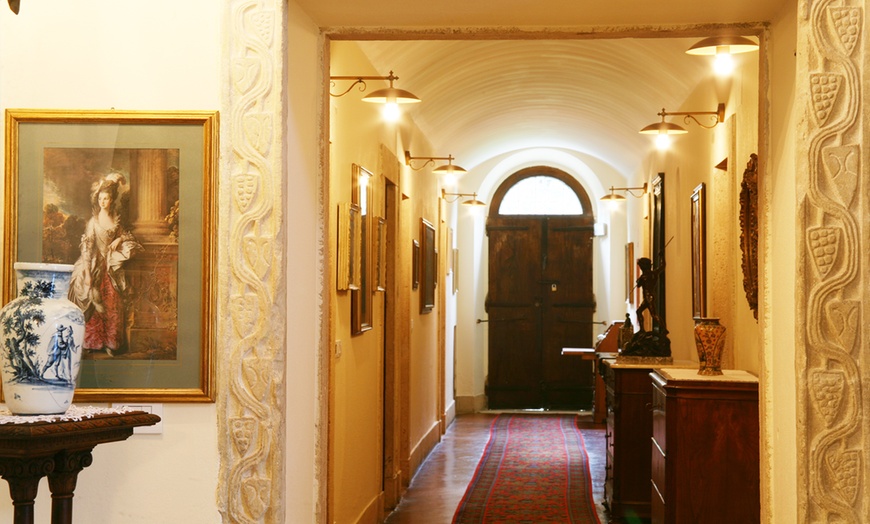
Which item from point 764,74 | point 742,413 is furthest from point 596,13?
point 742,413

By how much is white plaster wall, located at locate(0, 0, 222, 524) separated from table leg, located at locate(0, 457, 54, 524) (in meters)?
0.52

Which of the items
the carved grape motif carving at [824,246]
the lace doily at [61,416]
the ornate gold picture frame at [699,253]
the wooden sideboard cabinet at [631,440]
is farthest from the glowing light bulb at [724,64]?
the lace doily at [61,416]

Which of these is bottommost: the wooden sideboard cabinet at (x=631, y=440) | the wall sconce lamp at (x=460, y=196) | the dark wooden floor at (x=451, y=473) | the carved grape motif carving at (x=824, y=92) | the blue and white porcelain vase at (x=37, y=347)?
the dark wooden floor at (x=451, y=473)

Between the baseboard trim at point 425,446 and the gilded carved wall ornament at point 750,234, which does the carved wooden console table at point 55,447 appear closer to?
the gilded carved wall ornament at point 750,234

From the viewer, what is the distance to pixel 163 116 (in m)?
3.49

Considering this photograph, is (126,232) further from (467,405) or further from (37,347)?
(467,405)

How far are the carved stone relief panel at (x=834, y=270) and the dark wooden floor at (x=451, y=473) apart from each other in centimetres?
473

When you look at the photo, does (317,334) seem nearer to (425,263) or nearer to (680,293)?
(680,293)

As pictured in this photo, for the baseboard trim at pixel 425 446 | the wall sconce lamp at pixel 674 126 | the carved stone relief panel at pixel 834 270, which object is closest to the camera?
the carved stone relief panel at pixel 834 270

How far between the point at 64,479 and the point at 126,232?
90 centimetres

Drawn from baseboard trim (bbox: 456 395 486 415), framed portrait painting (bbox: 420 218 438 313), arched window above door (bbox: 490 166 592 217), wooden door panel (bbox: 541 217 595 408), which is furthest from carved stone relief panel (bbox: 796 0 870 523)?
arched window above door (bbox: 490 166 592 217)

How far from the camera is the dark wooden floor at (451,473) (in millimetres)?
8202

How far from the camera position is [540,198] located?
16375 millimetres

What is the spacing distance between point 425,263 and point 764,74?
731cm
